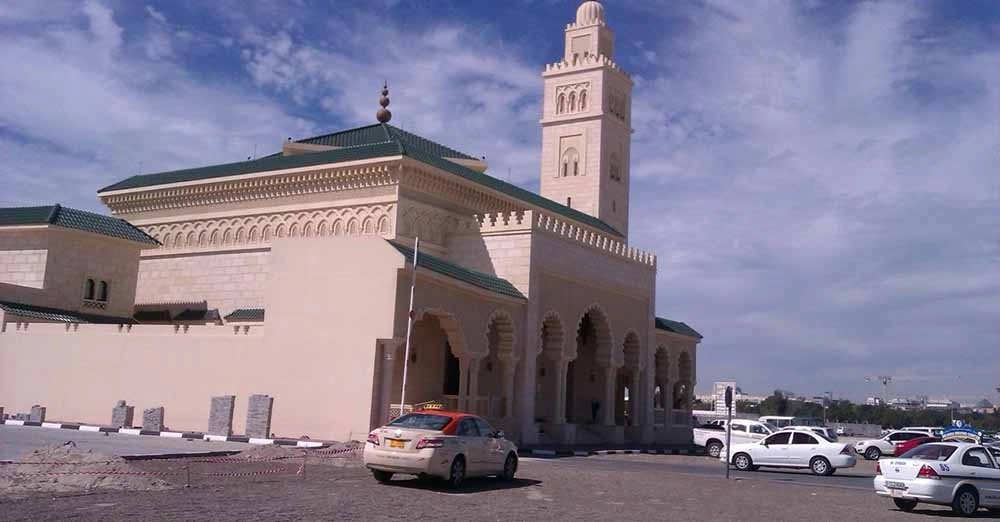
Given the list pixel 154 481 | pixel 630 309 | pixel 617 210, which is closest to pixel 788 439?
pixel 630 309

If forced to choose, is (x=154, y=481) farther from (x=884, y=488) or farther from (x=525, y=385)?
(x=525, y=385)

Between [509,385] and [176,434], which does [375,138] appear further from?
[176,434]

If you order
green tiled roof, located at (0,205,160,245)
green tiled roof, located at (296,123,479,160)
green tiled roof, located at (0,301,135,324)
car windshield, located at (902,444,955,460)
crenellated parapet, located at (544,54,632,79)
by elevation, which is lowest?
car windshield, located at (902,444,955,460)

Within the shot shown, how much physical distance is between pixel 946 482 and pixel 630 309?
65.4 feet

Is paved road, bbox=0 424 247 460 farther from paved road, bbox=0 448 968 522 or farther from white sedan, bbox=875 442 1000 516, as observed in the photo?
white sedan, bbox=875 442 1000 516

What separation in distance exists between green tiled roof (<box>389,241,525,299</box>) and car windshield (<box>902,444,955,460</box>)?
10.9m

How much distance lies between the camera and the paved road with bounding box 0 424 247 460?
14.8 m

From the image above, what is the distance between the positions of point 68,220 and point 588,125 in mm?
22130

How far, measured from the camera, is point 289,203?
30.0m

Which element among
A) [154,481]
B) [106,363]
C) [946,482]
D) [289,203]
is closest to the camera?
[154,481]

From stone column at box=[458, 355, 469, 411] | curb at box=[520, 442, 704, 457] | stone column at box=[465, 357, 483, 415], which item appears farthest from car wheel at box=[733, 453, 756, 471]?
stone column at box=[458, 355, 469, 411]

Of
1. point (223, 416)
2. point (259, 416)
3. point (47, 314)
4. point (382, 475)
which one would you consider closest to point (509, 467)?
point (382, 475)

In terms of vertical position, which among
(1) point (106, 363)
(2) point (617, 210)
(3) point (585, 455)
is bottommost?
(3) point (585, 455)

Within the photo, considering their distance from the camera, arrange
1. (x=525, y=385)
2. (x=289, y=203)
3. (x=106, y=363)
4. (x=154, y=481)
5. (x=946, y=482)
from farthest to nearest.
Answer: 1. (x=289, y=203)
2. (x=525, y=385)
3. (x=106, y=363)
4. (x=946, y=482)
5. (x=154, y=481)
